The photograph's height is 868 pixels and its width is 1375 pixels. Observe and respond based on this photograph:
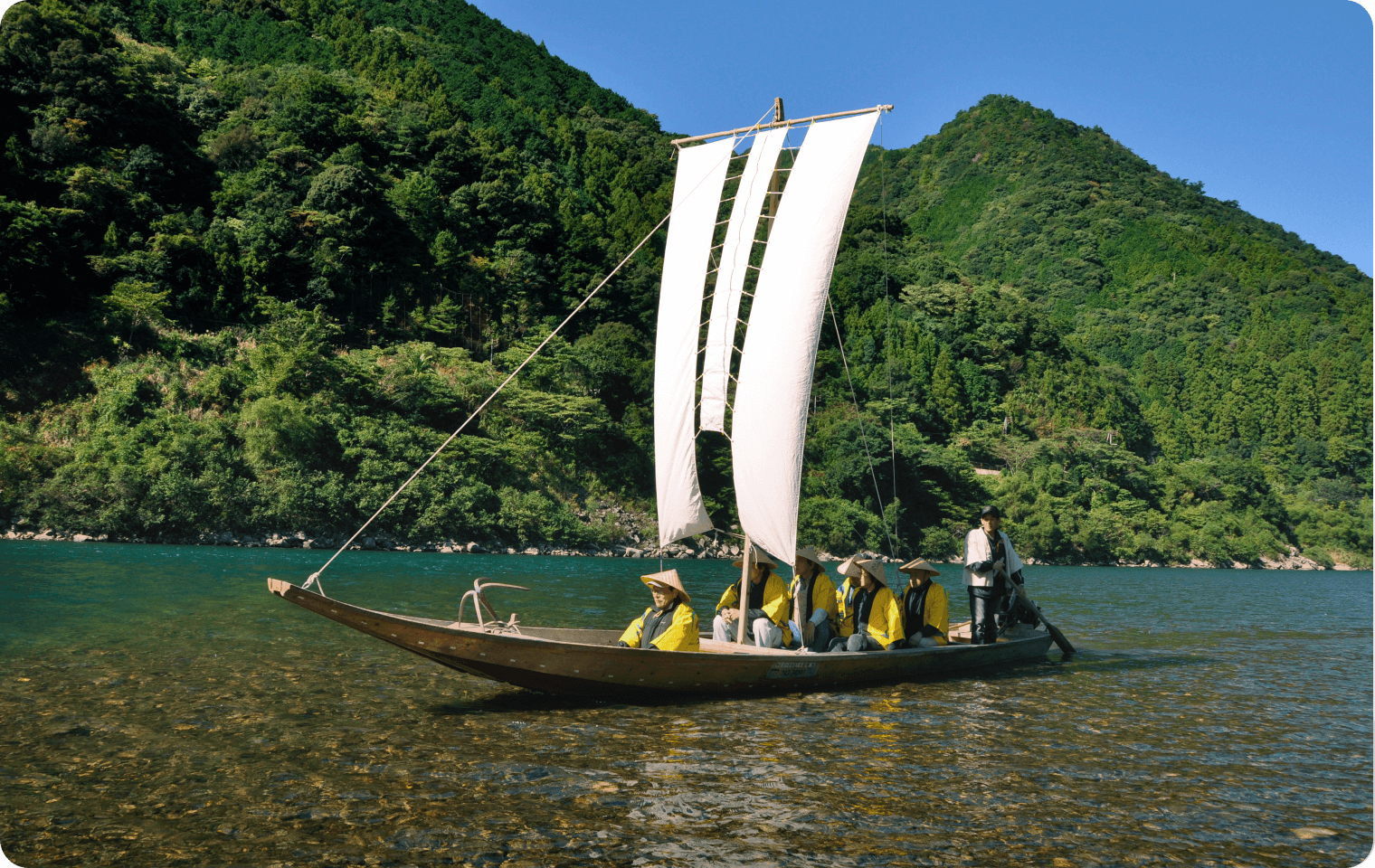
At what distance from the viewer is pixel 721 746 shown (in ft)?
29.3

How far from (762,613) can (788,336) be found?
377cm

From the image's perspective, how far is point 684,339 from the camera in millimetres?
12727

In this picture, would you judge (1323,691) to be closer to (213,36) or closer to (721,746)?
(721,746)

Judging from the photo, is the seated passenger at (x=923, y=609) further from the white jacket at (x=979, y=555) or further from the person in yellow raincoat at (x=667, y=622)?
the person in yellow raincoat at (x=667, y=622)

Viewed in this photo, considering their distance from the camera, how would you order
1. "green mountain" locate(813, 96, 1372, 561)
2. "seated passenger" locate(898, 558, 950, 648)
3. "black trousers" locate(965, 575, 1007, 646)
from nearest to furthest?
1. "seated passenger" locate(898, 558, 950, 648)
2. "black trousers" locate(965, 575, 1007, 646)
3. "green mountain" locate(813, 96, 1372, 561)

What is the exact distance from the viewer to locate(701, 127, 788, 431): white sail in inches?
505

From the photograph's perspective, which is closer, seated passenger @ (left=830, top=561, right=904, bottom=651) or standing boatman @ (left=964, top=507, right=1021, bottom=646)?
seated passenger @ (left=830, top=561, right=904, bottom=651)

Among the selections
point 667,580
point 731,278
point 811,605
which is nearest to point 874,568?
point 811,605

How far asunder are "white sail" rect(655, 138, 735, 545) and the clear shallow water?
2780mm

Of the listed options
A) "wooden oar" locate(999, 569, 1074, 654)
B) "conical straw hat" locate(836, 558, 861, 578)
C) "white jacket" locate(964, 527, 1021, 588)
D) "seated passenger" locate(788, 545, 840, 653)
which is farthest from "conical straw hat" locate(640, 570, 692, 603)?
"wooden oar" locate(999, 569, 1074, 654)

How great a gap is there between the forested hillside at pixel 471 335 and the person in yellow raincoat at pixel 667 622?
20277 mm

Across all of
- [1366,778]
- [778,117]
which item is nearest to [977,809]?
[1366,778]

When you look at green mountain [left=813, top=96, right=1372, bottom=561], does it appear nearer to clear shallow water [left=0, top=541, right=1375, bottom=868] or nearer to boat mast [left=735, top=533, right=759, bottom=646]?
boat mast [left=735, top=533, right=759, bottom=646]

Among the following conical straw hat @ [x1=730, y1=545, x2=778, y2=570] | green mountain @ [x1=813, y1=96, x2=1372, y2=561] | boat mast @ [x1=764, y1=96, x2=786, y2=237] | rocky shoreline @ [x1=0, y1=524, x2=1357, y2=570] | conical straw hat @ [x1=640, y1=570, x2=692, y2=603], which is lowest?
rocky shoreline @ [x1=0, y1=524, x2=1357, y2=570]
